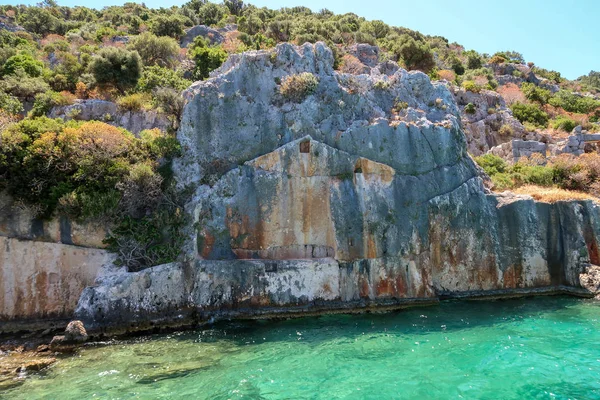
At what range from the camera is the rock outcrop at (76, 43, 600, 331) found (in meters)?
16.4

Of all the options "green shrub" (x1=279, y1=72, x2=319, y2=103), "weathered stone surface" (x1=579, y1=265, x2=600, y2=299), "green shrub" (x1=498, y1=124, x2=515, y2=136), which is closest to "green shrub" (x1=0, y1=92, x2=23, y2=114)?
"green shrub" (x1=279, y1=72, x2=319, y2=103)

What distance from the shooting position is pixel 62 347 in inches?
513

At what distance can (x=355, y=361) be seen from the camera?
1130 cm

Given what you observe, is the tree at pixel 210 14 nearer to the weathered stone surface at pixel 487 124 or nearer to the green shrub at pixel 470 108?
the weathered stone surface at pixel 487 124

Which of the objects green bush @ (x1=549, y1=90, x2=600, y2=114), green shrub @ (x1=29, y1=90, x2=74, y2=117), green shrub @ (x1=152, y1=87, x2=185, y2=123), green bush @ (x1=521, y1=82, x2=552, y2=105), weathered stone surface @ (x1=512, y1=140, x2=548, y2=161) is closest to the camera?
green shrub @ (x1=152, y1=87, x2=185, y2=123)

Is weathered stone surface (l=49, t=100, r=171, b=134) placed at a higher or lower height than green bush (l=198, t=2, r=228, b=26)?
lower

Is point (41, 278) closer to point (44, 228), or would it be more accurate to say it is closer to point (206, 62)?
point (44, 228)

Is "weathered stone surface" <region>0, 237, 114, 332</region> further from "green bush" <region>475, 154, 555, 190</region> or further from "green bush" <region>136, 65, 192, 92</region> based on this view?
"green bush" <region>475, 154, 555, 190</region>

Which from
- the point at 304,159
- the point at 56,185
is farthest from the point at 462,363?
the point at 56,185

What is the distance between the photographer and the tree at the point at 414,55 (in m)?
41.8

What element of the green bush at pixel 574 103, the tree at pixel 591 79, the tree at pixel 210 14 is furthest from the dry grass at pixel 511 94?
the tree at pixel 210 14

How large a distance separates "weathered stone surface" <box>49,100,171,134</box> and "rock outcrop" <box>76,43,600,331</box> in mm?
7085

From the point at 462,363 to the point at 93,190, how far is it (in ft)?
52.8

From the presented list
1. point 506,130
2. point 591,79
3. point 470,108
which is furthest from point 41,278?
point 591,79
